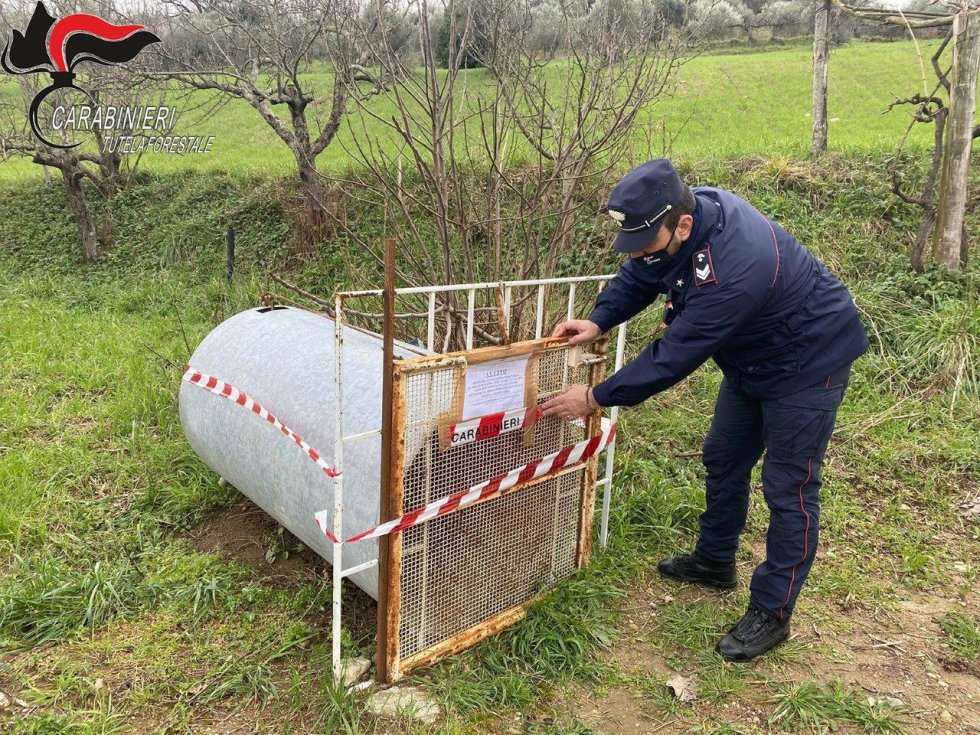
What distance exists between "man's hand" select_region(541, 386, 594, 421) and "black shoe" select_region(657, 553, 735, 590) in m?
1.26

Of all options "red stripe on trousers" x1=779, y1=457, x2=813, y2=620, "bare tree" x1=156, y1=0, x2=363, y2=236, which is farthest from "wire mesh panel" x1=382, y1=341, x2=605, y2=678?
"bare tree" x1=156, y1=0, x2=363, y2=236

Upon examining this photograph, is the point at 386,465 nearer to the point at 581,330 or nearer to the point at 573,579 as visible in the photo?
the point at 581,330

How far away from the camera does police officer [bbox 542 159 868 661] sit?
2787 mm

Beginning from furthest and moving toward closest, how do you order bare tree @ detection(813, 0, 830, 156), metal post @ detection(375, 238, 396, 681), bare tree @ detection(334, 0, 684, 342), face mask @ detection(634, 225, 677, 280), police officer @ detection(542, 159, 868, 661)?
bare tree @ detection(813, 0, 830, 156) → bare tree @ detection(334, 0, 684, 342) → face mask @ detection(634, 225, 677, 280) → police officer @ detection(542, 159, 868, 661) → metal post @ detection(375, 238, 396, 681)

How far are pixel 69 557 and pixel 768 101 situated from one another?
18651 millimetres

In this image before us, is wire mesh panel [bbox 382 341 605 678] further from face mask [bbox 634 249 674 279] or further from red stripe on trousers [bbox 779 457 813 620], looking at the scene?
red stripe on trousers [bbox 779 457 813 620]

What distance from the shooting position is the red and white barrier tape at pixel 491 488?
8.95 feet

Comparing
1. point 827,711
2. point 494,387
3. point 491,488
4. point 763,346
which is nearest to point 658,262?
point 763,346

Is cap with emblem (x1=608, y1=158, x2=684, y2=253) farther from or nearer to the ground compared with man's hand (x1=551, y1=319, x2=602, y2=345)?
farther from the ground

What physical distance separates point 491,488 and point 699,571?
4.82 feet

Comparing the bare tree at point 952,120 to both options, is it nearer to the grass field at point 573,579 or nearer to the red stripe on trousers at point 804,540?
the grass field at point 573,579

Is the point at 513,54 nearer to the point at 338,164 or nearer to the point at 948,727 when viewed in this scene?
the point at 948,727

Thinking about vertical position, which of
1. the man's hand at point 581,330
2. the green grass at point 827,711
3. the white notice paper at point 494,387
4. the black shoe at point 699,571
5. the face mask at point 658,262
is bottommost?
the green grass at point 827,711

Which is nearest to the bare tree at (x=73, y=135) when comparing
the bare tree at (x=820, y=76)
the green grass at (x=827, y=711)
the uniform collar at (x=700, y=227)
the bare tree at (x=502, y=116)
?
the bare tree at (x=502, y=116)
